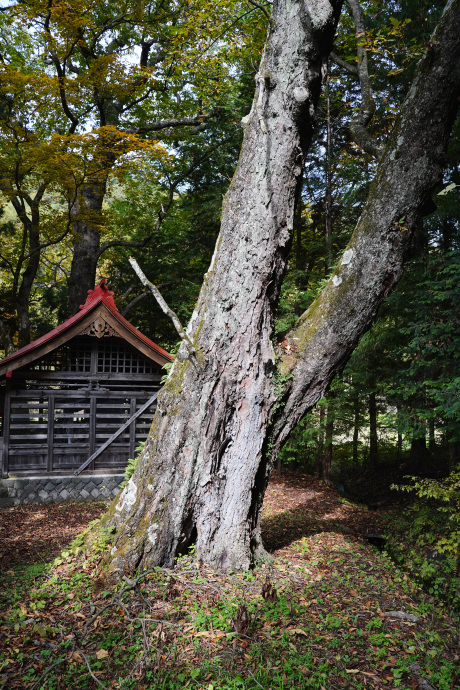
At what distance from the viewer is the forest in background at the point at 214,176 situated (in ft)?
26.4

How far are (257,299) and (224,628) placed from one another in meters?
2.64

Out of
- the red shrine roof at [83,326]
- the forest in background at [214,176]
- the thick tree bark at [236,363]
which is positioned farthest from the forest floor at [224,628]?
the red shrine roof at [83,326]

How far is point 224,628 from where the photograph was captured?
3225 millimetres

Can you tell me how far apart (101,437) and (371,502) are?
21.3 ft

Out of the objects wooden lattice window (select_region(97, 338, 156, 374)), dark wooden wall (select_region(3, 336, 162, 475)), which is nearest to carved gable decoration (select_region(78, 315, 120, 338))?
dark wooden wall (select_region(3, 336, 162, 475))

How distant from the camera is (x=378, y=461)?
13461mm

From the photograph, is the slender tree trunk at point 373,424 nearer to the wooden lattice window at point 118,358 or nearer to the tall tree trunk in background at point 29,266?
the wooden lattice window at point 118,358

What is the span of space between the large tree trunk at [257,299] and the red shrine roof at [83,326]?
4.50m

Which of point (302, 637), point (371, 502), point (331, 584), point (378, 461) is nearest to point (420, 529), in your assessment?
point (371, 502)

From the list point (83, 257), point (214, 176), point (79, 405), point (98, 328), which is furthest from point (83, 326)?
point (214, 176)

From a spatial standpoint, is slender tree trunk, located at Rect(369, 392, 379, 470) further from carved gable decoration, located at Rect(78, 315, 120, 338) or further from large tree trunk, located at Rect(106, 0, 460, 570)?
large tree trunk, located at Rect(106, 0, 460, 570)

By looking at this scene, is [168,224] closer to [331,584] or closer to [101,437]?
[101,437]

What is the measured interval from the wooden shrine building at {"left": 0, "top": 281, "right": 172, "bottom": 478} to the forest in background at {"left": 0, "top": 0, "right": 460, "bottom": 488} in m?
3.35

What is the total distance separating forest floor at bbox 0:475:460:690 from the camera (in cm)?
280
